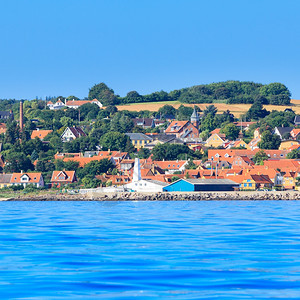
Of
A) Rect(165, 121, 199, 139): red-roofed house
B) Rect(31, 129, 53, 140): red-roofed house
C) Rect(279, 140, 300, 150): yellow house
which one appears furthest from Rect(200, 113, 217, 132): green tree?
Rect(31, 129, 53, 140): red-roofed house

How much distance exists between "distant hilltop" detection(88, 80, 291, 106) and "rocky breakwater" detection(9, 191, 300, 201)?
7794 centimetres

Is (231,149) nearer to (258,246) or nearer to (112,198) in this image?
(112,198)

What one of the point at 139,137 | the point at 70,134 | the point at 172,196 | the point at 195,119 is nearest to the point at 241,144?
the point at 139,137

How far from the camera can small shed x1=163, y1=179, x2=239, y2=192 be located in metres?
71.2

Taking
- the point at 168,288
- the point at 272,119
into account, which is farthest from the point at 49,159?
the point at 168,288

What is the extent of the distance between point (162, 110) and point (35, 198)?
77.7 metres

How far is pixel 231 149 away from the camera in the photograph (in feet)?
323

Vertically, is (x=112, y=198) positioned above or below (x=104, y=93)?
below

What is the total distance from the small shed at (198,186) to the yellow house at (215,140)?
116 ft

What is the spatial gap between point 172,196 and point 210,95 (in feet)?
334

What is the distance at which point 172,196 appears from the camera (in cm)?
6588

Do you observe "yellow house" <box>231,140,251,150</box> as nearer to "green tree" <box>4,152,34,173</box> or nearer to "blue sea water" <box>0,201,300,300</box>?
"green tree" <box>4,152,34,173</box>

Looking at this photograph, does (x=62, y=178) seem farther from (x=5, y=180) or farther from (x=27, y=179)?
(x=5, y=180)

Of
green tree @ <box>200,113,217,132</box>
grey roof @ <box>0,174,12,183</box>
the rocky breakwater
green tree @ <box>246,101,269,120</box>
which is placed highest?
green tree @ <box>246,101,269,120</box>
